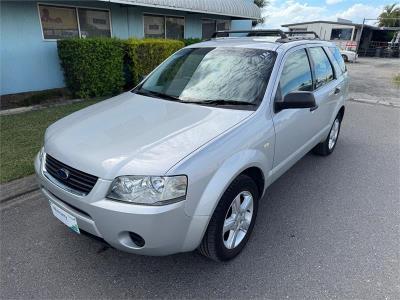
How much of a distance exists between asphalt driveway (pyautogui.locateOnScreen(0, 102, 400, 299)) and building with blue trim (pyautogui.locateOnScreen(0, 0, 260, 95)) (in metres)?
5.38

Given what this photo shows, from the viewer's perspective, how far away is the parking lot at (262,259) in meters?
2.28

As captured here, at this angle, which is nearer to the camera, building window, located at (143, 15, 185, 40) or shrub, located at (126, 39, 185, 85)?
shrub, located at (126, 39, 185, 85)

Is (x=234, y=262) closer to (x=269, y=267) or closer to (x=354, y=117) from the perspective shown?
(x=269, y=267)

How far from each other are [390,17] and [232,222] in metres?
60.0

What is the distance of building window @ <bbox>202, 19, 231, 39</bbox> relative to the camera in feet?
45.6

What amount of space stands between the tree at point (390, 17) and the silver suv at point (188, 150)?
53718 mm

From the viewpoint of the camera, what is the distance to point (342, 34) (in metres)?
33.2

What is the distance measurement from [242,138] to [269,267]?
3.59ft

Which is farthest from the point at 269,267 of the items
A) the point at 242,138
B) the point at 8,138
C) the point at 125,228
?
the point at 8,138

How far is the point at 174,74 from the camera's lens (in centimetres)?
338

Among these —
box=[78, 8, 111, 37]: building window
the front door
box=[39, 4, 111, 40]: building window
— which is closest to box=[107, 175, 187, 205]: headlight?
the front door

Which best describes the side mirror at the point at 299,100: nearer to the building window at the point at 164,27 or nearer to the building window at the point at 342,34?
the building window at the point at 164,27

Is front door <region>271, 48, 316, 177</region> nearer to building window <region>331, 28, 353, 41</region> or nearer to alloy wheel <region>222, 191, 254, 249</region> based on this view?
alloy wheel <region>222, 191, 254, 249</region>

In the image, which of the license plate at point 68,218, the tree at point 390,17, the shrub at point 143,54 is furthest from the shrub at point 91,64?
the tree at point 390,17
